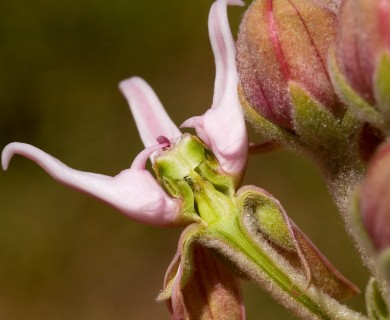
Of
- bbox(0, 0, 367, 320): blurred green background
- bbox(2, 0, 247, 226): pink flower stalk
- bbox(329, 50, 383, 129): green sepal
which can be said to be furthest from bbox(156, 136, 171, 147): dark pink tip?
bbox(0, 0, 367, 320): blurred green background

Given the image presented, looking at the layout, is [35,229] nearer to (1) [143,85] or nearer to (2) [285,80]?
(1) [143,85]

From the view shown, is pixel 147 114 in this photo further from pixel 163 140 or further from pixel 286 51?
pixel 286 51

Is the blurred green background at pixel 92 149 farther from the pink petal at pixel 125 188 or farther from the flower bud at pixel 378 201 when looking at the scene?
the flower bud at pixel 378 201

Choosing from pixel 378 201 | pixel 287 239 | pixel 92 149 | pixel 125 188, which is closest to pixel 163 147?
pixel 125 188

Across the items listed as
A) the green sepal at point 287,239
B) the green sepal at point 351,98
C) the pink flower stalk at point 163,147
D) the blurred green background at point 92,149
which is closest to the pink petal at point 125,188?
the pink flower stalk at point 163,147

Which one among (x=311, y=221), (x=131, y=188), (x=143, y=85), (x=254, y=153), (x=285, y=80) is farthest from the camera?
(x=311, y=221)

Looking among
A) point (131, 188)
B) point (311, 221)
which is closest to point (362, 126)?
point (131, 188)

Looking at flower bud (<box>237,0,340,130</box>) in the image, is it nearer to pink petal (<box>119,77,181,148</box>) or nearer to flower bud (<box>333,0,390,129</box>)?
flower bud (<box>333,0,390,129</box>)
